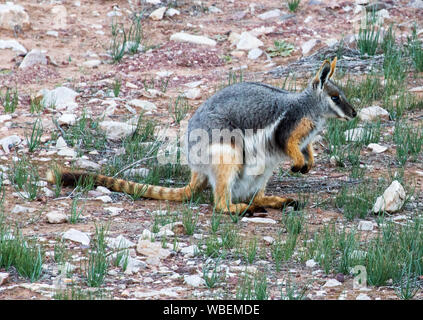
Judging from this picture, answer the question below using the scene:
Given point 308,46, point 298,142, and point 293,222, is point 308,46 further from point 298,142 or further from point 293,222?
point 293,222

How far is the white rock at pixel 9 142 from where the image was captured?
298 inches

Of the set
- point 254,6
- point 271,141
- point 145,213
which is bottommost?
point 145,213

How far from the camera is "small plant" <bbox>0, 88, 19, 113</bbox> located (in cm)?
852

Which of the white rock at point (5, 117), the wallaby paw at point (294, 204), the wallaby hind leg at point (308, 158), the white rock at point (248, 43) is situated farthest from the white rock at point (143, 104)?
the wallaby paw at point (294, 204)

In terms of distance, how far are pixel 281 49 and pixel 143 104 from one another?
8.69 feet

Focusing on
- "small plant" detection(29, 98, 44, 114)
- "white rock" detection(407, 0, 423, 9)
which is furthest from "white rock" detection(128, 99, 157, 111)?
"white rock" detection(407, 0, 423, 9)

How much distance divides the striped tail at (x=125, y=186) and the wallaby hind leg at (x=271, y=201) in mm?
630

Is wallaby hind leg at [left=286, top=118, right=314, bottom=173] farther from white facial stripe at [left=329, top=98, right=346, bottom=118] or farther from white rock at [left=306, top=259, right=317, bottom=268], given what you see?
white rock at [left=306, top=259, right=317, bottom=268]

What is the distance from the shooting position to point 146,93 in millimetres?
9406

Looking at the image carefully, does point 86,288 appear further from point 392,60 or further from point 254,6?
point 254,6

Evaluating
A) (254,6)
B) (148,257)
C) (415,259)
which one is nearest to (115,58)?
(254,6)

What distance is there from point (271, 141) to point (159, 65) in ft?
13.4

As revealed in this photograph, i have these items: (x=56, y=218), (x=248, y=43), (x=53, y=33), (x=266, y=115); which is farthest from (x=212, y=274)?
(x=53, y=33)

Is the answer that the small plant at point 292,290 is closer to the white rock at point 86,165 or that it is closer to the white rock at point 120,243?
the white rock at point 120,243
